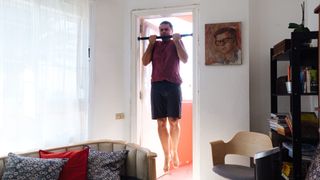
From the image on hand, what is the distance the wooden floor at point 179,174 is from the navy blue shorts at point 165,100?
0.86 metres

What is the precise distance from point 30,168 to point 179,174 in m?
2.34

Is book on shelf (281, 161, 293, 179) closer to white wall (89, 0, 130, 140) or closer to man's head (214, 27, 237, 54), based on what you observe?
man's head (214, 27, 237, 54)

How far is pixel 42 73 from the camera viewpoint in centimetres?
272

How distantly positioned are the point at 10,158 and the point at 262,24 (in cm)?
287

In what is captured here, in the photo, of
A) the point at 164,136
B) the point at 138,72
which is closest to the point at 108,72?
the point at 138,72

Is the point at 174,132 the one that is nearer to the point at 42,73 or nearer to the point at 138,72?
the point at 138,72

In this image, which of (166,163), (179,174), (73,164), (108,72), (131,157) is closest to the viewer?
(73,164)

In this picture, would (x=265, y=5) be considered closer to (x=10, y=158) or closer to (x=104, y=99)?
(x=104, y=99)

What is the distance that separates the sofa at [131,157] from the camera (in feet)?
7.50

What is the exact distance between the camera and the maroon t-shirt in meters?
3.53

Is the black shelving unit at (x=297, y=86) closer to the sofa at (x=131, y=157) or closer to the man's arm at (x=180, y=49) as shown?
the sofa at (x=131, y=157)

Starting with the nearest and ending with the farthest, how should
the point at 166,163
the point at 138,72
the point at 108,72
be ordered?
the point at 108,72
the point at 138,72
the point at 166,163

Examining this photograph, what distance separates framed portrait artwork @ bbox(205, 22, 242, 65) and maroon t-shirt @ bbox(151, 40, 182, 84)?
474 mm

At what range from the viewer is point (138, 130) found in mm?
3631
